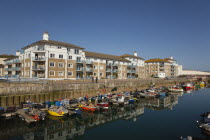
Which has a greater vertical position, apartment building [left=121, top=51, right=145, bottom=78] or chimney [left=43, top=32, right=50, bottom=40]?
chimney [left=43, top=32, right=50, bottom=40]

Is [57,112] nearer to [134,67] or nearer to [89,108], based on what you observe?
[89,108]

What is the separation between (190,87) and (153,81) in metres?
18.5

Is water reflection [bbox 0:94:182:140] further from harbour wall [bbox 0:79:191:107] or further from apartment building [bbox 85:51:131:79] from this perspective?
apartment building [bbox 85:51:131:79]

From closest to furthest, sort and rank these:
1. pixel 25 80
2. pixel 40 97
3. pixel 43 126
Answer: pixel 43 126, pixel 40 97, pixel 25 80

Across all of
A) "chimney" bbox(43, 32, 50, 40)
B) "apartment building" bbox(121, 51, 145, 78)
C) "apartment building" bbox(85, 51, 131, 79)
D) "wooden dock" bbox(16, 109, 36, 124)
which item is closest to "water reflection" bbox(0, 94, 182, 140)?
"wooden dock" bbox(16, 109, 36, 124)

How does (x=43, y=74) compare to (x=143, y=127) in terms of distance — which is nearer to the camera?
(x=143, y=127)

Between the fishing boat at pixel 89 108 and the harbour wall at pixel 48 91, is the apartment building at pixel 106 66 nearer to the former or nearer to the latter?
the harbour wall at pixel 48 91

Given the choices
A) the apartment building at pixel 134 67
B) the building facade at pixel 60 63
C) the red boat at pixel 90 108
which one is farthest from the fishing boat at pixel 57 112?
the apartment building at pixel 134 67

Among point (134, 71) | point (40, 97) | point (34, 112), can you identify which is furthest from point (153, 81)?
point (34, 112)

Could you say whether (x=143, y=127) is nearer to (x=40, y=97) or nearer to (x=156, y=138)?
(x=156, y=138)

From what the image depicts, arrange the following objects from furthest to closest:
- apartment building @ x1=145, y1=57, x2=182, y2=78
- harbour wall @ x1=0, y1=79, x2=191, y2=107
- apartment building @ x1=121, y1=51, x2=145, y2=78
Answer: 1. apartment building @ x1=145, y1=57, x2=182, y2=78
2. apartment building @ x1=121, y1=51, x2=145, y2=78
3. harbour wall @ x1=0, y1=79, x2=191, y2=107

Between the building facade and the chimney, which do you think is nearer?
the building facade

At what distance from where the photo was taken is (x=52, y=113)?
25.8 meters

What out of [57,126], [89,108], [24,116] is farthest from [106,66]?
[57,126]
